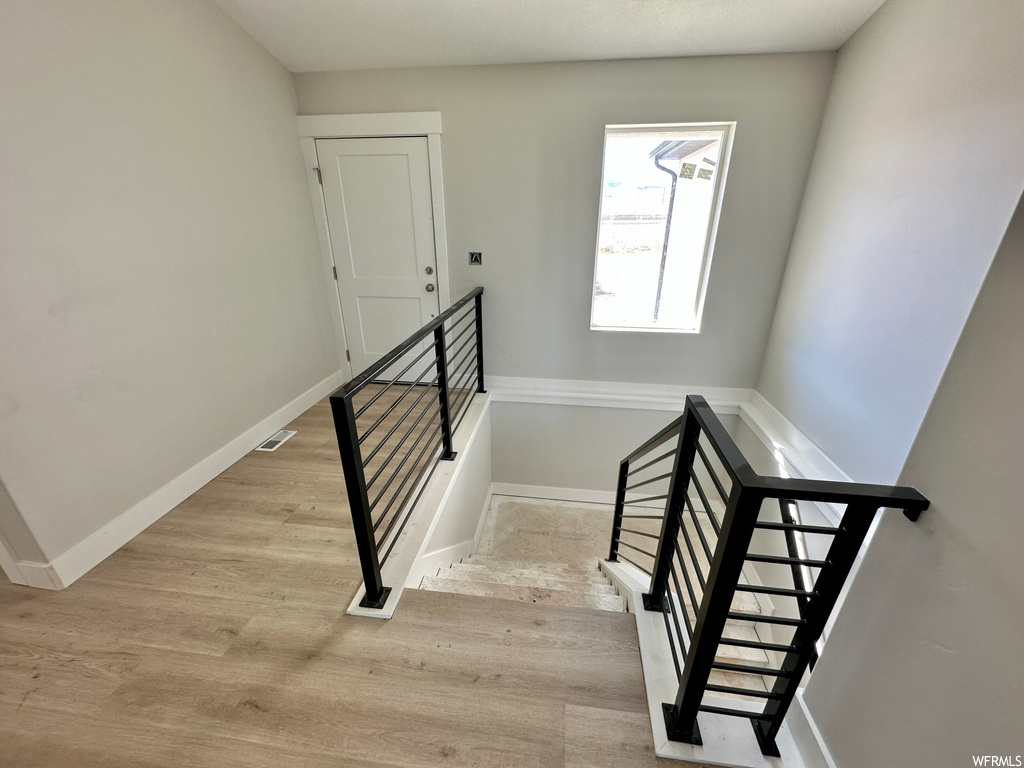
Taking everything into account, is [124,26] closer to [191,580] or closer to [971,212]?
[191,580]

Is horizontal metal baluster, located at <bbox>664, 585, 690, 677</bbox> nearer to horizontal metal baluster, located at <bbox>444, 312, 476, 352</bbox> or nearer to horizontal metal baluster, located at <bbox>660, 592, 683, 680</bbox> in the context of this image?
horizontal metal baluster, located at <bbox>660, 592, 683, 680</bbox>

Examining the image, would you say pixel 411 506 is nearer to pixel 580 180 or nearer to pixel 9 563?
pixel 9 563

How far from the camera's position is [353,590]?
145 cm

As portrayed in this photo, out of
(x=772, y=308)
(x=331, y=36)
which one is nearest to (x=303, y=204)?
(x=331, y=36)

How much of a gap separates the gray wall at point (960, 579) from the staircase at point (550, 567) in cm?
106

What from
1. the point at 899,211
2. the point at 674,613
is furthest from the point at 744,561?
the point at 899,211

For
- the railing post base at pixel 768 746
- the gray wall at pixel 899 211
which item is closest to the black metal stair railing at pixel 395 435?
the railing post base at pixel 768 746

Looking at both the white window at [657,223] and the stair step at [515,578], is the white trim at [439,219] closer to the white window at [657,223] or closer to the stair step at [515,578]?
the white window at [657,223]

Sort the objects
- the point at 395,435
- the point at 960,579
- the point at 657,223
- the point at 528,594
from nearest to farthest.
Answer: the point at 960,579 < the point at 528,594 < the point at 395,435 < the point at 657,223

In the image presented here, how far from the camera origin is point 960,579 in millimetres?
691

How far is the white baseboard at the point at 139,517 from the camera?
145cm

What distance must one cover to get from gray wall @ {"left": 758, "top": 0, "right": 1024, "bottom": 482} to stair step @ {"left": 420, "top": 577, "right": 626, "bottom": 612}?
1.35 metres

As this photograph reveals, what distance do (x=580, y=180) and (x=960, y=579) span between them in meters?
2.62

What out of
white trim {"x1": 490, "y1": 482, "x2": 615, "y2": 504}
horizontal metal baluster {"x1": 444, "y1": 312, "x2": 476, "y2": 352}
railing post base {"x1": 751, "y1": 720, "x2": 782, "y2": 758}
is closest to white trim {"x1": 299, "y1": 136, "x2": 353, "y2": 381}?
horizontal metal baluster {"x1": 444, "y1": 312, "x2": 476, "y2": 352}
